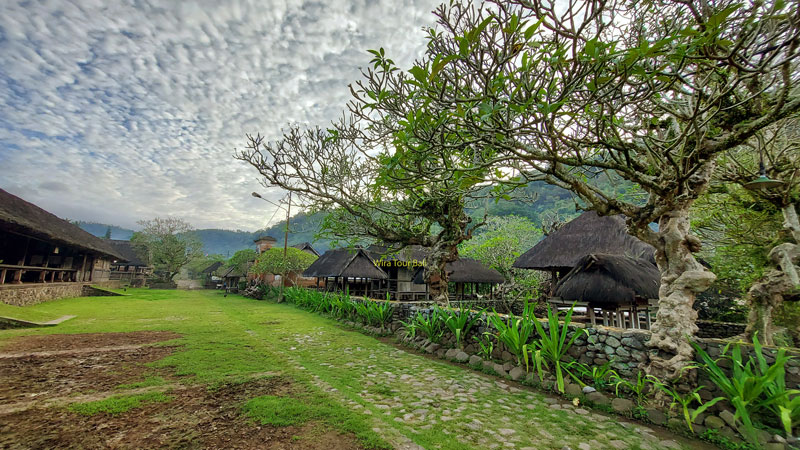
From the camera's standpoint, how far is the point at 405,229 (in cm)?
966

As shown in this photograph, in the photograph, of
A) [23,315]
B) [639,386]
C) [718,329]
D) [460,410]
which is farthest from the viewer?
[23,315]

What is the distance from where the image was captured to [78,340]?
7121mm

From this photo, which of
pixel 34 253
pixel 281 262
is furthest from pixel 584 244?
pixel 34 253

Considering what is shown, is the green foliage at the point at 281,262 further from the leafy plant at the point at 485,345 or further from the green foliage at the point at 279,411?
the green foliage at the point at 279,411

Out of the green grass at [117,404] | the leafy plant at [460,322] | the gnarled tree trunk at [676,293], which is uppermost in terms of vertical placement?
the gnarled tree trunk at [676,293]

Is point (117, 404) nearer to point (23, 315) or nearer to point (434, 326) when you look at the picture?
point (434, 326)

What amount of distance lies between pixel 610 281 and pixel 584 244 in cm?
359

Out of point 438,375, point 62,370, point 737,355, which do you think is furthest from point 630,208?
point 62,370

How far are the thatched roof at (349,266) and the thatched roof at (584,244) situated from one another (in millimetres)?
8985

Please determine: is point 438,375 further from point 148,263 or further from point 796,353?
point 148,263

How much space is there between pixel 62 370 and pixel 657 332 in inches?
343

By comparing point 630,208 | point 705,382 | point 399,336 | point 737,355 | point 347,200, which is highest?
point 347,200

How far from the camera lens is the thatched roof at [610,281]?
7.77 metres

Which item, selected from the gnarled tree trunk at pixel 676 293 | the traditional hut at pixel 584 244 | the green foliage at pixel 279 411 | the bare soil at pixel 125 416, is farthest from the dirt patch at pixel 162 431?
the traditional hut at pixel 584 244
